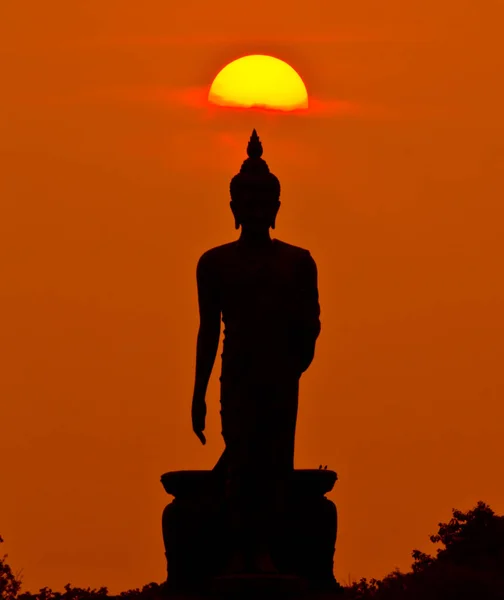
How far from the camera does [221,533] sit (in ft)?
87.7

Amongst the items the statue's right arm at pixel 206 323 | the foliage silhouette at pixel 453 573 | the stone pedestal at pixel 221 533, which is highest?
the foliage silhouette at pixel 453 573

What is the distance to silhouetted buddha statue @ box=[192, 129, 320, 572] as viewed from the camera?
2683 centimetres

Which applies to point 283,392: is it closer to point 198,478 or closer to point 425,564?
point 198,478

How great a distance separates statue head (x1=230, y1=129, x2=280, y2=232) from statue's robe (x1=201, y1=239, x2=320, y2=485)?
0.80 ft

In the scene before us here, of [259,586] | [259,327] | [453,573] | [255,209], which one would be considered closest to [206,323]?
[259,327]

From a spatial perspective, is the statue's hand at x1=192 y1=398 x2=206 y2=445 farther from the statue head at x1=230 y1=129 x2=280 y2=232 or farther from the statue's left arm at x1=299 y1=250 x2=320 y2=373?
the statue head at x1=230 y1=129 x2=280 y2=232

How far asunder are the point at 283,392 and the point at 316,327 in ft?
2.13

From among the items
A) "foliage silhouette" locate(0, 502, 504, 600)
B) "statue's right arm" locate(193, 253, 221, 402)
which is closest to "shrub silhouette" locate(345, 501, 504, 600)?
"foliage silhouette" locate(0, 502, 504, 600)

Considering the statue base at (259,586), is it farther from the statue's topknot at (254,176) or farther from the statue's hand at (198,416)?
the statue's topknot at (254,176)

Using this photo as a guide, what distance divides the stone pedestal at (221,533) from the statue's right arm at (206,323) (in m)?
0.91

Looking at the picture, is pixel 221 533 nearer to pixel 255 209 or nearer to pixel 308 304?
pixel 308 304

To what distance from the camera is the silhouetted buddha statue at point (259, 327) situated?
2683 centimetres

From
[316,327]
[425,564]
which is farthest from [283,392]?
[425,564]

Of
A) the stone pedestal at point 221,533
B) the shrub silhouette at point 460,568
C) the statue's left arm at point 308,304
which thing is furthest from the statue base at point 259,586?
the shrub silhouette at point 460,568
